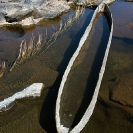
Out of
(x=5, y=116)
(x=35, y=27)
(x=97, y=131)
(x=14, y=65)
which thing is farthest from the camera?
(x=35, y=27)

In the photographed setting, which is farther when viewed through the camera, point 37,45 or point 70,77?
point 37,45

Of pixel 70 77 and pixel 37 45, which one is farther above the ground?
pixel 37 45

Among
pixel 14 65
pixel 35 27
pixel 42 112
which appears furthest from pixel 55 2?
pixel 42 112

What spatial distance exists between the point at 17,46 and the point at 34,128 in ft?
11.6

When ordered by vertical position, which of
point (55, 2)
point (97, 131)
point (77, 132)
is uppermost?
point (55, 2)

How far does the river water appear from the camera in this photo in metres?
Result: 3.82

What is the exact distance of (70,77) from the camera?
514 cm

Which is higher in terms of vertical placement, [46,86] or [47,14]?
[47,14]

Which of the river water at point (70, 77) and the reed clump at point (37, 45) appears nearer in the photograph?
the river water at point (70, 77)

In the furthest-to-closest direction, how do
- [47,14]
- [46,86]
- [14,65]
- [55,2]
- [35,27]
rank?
[55,2], [47,14], [35,27], [14,65], [46,86]

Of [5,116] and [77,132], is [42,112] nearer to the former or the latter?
[5,116]

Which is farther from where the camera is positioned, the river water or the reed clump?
the reed clump

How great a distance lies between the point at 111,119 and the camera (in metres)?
3.95

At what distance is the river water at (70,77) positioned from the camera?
3.82m
